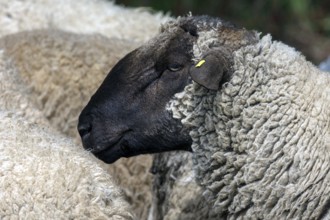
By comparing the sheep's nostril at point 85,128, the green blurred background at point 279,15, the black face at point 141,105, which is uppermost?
the green blurred background at point 279,15

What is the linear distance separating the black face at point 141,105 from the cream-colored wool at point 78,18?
2619 millimetres

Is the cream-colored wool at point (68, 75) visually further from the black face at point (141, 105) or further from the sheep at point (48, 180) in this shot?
the sheep at point (48, 180)

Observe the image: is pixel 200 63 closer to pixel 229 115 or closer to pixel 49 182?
pixel 229 115

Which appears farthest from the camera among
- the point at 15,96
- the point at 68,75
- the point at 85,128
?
the point at 68,75

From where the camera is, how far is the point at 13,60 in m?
6.92

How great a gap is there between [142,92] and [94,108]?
33 cm

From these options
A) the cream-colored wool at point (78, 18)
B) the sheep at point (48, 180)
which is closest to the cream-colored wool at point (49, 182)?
the sheep at point (48, 180)

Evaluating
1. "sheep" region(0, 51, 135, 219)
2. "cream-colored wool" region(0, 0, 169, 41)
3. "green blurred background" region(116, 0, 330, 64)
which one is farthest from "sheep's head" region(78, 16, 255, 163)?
"green blurred background" region(116, 0, 330, 64)

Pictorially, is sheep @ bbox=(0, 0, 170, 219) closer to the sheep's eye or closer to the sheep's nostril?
the sheep's nostril

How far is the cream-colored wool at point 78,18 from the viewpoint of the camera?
8.25 m

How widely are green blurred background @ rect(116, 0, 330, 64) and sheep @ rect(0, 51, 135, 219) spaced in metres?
7.63

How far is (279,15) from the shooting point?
Answer: 43.4ft

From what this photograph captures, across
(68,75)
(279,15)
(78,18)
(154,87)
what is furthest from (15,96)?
(279,15)

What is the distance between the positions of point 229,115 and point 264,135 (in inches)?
9.4
